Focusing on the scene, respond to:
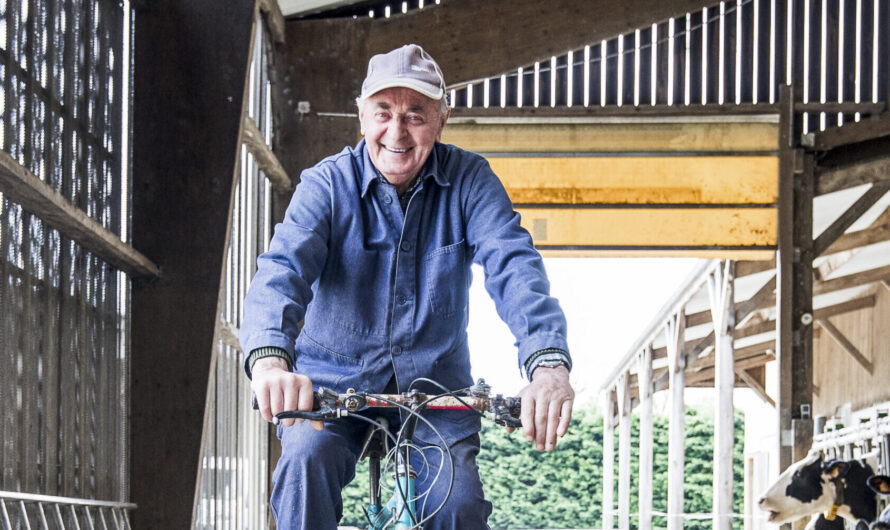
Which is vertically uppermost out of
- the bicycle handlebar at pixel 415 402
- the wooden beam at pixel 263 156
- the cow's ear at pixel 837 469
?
the wooden beam at pixel 263 156

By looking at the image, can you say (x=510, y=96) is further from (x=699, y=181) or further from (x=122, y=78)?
(x=122, y=78)

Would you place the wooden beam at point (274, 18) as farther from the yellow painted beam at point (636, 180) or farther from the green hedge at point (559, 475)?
the green hedge at point (559, 475)

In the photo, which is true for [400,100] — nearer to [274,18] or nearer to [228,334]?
[228,334]

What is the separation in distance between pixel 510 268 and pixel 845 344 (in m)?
12.6

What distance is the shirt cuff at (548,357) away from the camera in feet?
8.35

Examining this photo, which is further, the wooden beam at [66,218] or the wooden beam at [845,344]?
the wooden beam at [845,344]

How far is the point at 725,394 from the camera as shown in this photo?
12609 millimetres

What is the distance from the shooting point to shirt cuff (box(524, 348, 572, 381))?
8.35 ft

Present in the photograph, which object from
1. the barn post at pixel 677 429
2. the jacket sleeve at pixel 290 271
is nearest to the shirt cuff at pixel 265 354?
the jacket sleeve at pixel 290 271

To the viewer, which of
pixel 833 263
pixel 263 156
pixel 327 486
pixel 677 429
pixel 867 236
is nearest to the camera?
pixel 327 486

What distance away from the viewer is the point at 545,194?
9656mm

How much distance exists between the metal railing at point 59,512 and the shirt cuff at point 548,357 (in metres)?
2.18

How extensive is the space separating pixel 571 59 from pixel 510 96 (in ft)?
1.76

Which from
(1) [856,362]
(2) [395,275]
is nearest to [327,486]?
(2) [395,275]
